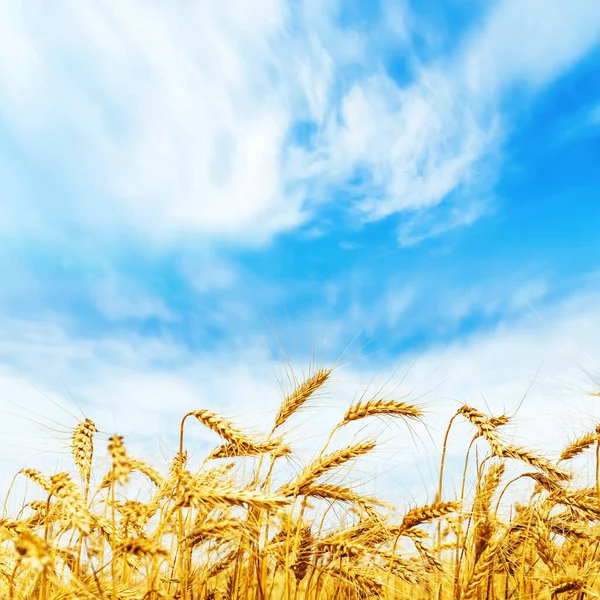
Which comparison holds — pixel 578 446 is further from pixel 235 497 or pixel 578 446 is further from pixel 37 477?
pixel 37 477

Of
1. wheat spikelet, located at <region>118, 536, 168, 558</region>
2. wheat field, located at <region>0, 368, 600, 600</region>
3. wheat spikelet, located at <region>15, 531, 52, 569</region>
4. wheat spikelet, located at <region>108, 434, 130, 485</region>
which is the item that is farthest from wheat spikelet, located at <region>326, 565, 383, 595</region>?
wheat spikelet, located at <region>15, 531, 52, 569</region>

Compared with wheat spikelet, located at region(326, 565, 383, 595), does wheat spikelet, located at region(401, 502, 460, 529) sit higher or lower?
higher

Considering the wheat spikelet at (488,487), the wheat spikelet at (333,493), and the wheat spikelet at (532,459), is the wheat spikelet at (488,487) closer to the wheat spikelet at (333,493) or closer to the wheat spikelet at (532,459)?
the wheat spikelet at (532,459)

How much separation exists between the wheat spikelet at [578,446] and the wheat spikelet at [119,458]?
175 inches

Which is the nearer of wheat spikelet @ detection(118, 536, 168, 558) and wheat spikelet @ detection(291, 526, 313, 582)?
wheat spikelet @ detection(118, 536, 168, 558)

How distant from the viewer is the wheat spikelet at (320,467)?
3.82 metres

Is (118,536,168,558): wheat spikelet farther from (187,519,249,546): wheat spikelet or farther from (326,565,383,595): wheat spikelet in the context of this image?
(326,565,383,595): wheat spikelet

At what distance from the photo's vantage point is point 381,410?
13.9ft

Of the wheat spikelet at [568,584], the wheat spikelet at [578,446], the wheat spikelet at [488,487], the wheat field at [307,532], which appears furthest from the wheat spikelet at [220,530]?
the wheat spikelet at [578,446]

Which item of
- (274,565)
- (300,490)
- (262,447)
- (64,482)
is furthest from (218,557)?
(64,482)

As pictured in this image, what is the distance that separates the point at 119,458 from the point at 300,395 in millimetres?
2730

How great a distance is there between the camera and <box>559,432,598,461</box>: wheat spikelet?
5.30 m

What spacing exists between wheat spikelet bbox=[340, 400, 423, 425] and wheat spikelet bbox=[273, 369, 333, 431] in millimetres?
521

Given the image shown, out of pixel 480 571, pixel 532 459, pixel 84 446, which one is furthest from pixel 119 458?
pixel 532 459
